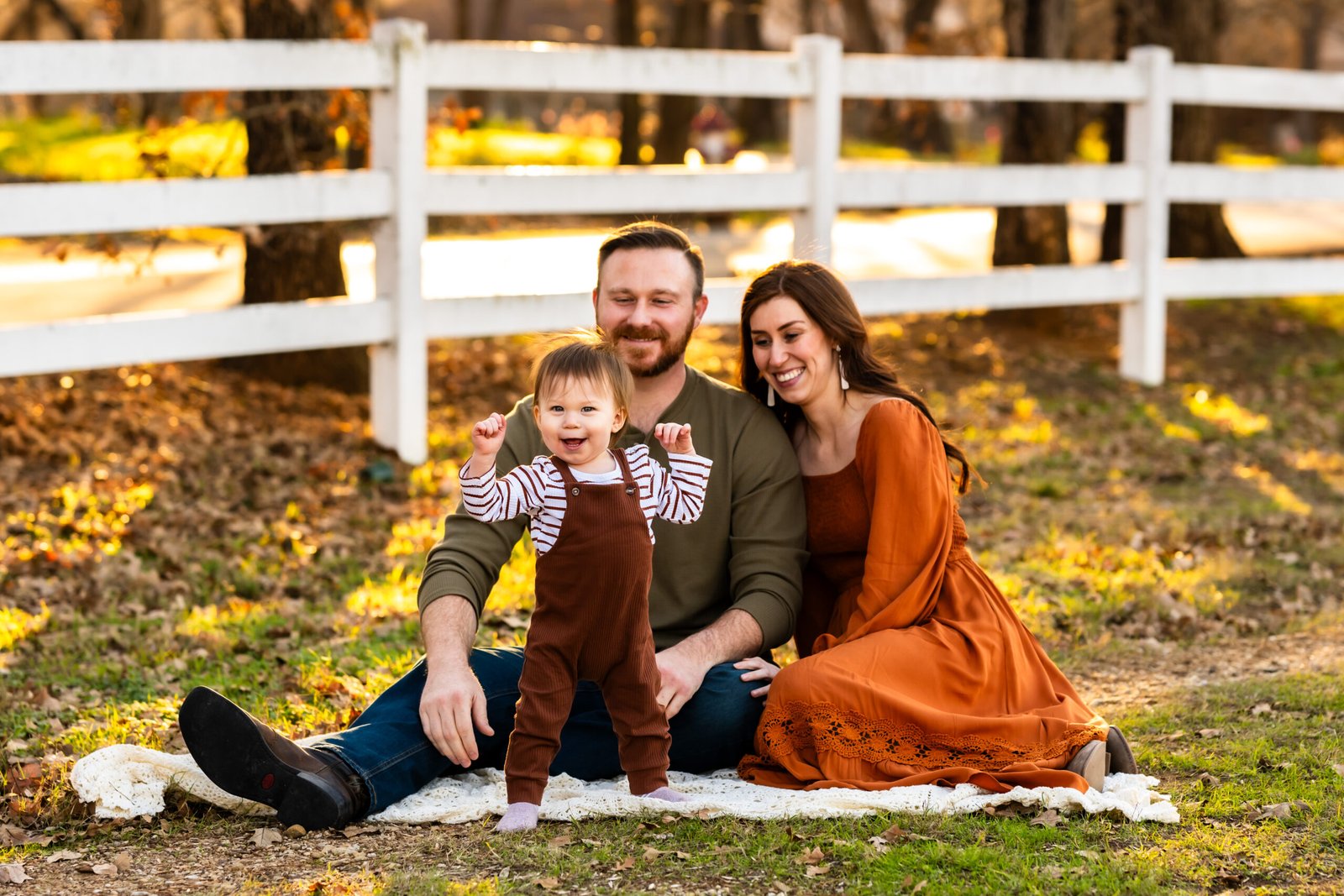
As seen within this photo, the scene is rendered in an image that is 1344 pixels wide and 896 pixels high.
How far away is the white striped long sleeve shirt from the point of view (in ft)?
12.0

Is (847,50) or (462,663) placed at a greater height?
(847,50)

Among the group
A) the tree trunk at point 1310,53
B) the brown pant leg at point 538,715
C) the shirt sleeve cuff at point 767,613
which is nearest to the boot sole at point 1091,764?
the shirt sleeve cuff at point 767,613

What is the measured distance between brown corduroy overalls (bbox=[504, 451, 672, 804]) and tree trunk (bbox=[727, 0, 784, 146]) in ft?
74.3

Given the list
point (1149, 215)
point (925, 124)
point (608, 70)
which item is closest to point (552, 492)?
point (608, 70)

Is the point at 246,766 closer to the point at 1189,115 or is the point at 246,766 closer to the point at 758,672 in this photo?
the point at 758,672

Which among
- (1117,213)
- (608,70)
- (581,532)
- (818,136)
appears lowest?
(581,532)

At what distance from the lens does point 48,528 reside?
6.51 metres

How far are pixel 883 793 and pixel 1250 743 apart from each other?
1216 millimetres

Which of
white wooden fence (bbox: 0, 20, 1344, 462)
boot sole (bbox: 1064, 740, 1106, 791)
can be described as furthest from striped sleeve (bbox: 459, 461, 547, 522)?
white wooden fence (bbox: 0, 20, 1344, 462)

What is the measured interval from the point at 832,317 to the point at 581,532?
105 cm

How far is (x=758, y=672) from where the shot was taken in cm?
418

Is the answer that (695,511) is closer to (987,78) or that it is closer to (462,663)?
(462,663)

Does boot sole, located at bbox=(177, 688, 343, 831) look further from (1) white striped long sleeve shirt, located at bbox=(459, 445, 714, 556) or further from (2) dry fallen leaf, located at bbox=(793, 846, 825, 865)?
(2) dry fallen leaf, located at bbox=(793, 846, 825, 865)

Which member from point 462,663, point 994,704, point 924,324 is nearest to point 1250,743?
point 994,704
